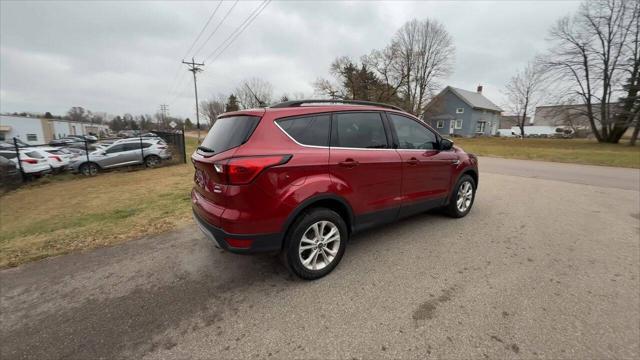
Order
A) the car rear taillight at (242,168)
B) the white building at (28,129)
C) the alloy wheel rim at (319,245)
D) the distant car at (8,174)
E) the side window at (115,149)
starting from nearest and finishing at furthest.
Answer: the car rear taillight at (242,168), the alloy wheel rim at (319,245), the distant car at (8,174), the side window at (115,149), the white building at (28,129)

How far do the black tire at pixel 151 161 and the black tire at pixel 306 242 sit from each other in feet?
45.0

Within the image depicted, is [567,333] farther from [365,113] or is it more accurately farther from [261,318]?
Answer: [365,113]

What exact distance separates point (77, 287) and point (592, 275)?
216 inches

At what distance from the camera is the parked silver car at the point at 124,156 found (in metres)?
11.9

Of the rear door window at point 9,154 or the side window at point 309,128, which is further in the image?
the rear door window at point 9,154

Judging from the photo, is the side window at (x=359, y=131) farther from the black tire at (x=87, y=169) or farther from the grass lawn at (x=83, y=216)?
the black tire at (x=87, y=169)

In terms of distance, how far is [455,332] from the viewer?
6.85 feet

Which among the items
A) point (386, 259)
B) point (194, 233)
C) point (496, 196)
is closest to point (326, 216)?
point (386, 259)

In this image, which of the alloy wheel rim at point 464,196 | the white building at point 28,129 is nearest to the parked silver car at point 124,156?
the alloy wheel rim at point 464,196

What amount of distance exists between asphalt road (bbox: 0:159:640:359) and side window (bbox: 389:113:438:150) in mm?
1294

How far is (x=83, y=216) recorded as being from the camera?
5.35 meters

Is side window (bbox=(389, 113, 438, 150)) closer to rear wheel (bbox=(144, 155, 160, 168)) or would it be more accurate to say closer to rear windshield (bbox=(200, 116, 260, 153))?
rear windshield (bbox=(200, 116, 260, 153))

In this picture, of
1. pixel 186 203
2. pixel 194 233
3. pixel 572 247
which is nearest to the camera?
pixel 572 247

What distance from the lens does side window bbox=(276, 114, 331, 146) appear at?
2564 millimetres
